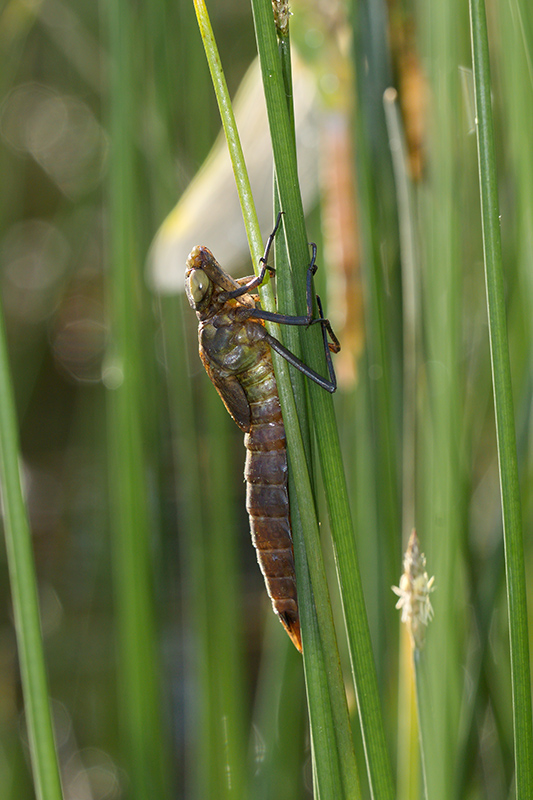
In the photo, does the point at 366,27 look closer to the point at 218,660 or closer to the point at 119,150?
the point at 119,150

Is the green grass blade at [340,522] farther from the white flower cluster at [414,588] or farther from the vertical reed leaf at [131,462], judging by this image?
the vertical reed leaf at [131,462]

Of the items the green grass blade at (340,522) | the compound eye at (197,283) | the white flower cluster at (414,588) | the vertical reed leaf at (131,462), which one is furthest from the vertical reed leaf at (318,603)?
the vertical reed leaf at (131,462)

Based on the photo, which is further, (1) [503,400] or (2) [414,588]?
(2) [414,588]

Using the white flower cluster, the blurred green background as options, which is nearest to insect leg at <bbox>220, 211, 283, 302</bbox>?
the blurred green background

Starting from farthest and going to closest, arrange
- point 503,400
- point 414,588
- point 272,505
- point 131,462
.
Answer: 1. point 131,462
2. point 272,505
3. point 414,588
4. point 503,400

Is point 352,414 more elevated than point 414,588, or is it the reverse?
point 352,414

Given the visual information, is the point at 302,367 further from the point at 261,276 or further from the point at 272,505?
the point at 272,505

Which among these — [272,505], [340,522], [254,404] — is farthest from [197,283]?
[340,522]
